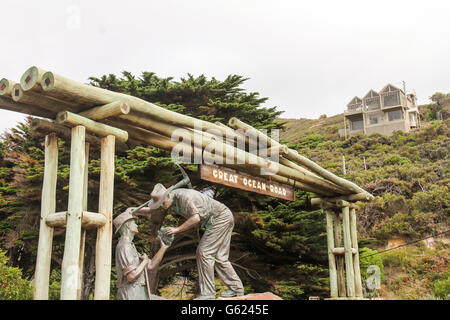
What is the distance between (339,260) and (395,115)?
32324mm

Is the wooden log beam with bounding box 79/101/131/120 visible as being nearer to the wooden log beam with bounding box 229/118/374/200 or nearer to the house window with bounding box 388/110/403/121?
the wooden log beam with bounding box 229/118/374/200

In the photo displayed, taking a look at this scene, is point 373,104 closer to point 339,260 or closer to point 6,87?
point 339,260

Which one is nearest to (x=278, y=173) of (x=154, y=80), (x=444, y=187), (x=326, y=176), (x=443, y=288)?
(x=326, y=176)

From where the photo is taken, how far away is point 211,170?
638 cm

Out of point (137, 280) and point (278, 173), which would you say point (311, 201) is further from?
point (137, 280)

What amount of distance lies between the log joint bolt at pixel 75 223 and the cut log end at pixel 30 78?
65 cm

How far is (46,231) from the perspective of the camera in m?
5.07

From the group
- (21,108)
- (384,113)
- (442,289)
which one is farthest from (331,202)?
(384,113)

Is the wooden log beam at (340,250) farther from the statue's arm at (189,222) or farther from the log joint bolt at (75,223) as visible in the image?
the log joint bolt at (75,223)

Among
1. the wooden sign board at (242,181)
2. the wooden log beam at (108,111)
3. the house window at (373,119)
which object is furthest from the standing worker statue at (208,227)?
the house window at (373,119)

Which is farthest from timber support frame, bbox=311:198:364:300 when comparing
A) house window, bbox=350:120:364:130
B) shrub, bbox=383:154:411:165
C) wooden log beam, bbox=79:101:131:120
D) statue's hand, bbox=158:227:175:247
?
house window, bbox=350:120:364:130

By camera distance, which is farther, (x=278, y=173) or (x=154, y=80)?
(x=154, y=80)
